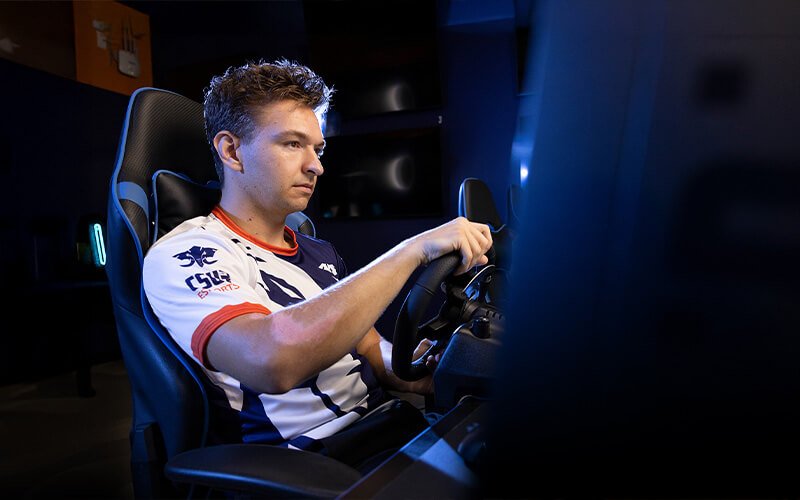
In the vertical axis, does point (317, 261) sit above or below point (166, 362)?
above

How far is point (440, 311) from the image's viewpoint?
0.93m

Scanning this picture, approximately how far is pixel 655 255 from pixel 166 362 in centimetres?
87

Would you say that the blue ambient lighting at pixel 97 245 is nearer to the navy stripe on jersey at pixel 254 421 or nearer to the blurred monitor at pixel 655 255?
the navy stripe on jersey at pixel 254 421

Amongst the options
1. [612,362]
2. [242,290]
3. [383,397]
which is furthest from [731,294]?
[383,397]

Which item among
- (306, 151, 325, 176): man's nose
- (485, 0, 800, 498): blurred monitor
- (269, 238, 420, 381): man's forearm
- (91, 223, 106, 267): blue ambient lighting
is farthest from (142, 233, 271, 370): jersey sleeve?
(91, 223, 106, 267): blue ambient lighting

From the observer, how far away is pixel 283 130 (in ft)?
3.67

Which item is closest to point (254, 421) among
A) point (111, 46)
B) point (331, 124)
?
point (331, 124)

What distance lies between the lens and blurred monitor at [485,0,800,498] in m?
0.21

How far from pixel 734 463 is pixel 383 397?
96 cm

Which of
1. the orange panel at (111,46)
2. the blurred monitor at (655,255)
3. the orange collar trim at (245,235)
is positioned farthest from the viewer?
the orange panel at (111,46)

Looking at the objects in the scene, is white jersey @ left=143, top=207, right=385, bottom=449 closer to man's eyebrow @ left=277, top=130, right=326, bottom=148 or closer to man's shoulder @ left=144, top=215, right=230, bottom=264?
man's shoulder @ left=144, top=215, right=230, bottom=264

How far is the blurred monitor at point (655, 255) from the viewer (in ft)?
0.69

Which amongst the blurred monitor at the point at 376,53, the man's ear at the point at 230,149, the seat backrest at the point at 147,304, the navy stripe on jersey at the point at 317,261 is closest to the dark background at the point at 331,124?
the blurred monitor at the point at 376,53

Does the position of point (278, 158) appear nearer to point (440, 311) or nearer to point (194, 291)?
point (194, 291)
